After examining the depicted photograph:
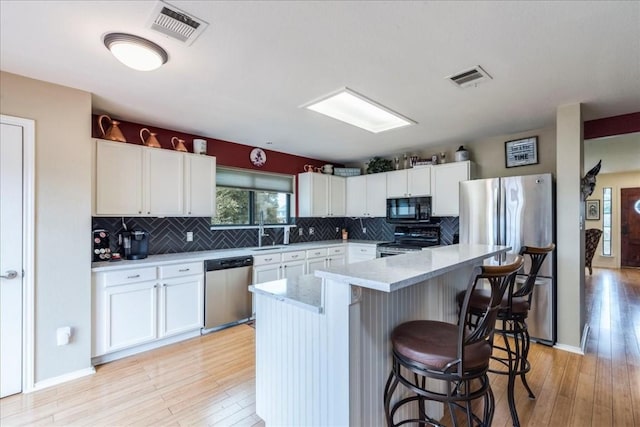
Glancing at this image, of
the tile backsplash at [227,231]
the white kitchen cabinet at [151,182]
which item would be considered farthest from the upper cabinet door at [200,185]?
the tile backsplash at [227,231]

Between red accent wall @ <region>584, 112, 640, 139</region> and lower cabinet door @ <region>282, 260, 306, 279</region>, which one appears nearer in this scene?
red accent wall @ <region>584, 112, 640, 139</region>

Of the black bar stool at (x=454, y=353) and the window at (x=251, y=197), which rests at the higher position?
the window at (x=251, y=197)

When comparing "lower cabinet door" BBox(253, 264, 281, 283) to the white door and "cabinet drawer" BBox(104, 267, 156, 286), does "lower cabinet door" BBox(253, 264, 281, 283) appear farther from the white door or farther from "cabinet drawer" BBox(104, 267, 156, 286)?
the white door

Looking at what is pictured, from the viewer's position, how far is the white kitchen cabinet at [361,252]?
4.96 metres

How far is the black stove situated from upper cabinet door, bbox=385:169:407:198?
1.99ft

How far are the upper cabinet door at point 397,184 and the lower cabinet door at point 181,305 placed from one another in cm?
322

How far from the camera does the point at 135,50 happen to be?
1.84 meters

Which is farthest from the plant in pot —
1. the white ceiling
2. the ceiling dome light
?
the ceiling dome light

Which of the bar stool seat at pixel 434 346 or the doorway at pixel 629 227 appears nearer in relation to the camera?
the bar stool seat at pixel 434 346

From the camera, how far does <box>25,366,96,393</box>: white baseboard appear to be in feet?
7.70

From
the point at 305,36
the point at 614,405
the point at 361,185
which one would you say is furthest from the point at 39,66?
the point at 614,405

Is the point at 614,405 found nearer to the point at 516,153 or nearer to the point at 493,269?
the point at 493,269

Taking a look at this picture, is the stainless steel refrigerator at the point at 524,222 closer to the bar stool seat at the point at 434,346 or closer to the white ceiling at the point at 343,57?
the white ceiling at the point at 343,57

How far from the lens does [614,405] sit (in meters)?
2.12
